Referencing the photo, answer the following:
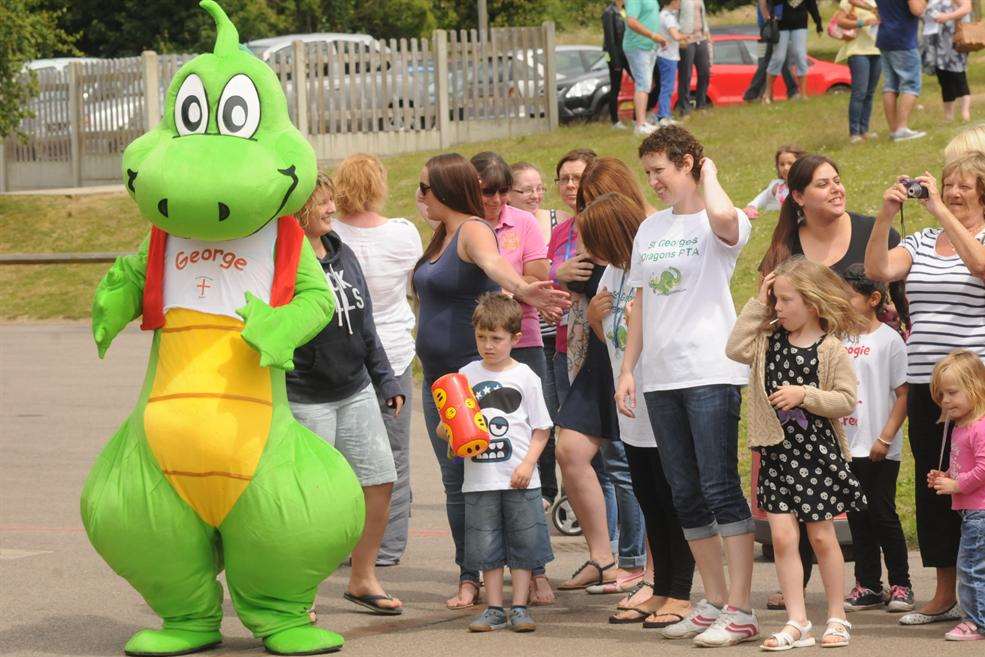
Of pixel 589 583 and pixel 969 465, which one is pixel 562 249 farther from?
pixel 969 465

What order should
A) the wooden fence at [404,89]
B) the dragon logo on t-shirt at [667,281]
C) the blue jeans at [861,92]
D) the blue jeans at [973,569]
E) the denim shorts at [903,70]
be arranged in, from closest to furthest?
the blue jeans at [973,569], the dragon logo on t-shirt at [667,281], the denim shorts at [903,70], the blue jeans at [861,92], the wooden fence at [404,89]

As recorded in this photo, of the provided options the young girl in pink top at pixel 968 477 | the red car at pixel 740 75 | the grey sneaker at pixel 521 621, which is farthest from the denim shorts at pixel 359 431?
the red car at pixel 740 75

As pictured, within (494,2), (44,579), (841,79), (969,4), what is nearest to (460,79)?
(841,79)

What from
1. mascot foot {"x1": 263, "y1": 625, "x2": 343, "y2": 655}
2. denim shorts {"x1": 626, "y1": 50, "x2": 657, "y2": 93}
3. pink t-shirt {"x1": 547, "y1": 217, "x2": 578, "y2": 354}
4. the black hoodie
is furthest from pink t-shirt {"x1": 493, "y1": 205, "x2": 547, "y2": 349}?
denim shorts {"x1": 626, "y1": 50, "x2": 657, "y2": 93}

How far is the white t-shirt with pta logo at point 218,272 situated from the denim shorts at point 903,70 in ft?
30.9

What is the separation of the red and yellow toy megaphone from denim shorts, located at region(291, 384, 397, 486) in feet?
1.51

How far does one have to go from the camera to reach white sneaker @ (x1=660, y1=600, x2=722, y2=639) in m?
6.18

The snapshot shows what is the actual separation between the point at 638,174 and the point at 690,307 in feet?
32.9

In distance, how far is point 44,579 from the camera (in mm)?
7445

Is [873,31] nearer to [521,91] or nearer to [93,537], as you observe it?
[521,91]

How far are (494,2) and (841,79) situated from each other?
54.1 ft

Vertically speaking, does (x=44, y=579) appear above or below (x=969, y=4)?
below

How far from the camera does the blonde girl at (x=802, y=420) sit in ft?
19.3

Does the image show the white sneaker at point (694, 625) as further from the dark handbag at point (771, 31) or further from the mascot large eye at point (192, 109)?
the dark handbag at point (771, 31)
